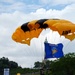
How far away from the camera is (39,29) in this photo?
102 ft

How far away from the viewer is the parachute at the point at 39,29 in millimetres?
27188

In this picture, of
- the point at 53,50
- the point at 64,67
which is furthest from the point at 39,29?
the point at 64,67

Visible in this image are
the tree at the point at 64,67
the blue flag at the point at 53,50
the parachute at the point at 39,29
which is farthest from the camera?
the tree at the point at 64,67

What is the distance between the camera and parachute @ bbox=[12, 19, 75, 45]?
27.2m

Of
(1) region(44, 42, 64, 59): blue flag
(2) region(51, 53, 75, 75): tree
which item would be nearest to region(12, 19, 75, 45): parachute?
(1) region(44, 42, 64, 59): blue flag

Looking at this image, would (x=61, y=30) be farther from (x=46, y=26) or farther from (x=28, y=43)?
(x=28, y=43)

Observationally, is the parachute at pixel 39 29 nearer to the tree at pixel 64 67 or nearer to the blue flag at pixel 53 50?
the blue flag at pixel 53 50

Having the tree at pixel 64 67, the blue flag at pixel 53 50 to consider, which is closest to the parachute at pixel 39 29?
the blue flag at pixel 53 50

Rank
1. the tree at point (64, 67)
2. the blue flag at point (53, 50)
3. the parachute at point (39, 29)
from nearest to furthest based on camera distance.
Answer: the parachute at point (39, 29)
the blue flag at point (53, 50)
the tree at point (64, 67)

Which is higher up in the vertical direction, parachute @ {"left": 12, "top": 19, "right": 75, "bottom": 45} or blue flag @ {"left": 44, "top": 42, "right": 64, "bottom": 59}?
parachute @ {"left": 12, "top": 19, "right": 75, "bottom": 45}

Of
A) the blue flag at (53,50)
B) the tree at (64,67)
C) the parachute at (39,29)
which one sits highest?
the tree at (64,67)

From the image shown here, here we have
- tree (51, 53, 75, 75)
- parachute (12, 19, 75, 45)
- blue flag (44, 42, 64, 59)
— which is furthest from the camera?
tree (51, 53, 75, 75)

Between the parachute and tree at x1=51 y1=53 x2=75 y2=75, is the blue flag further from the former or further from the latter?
tree at x1=51 y1=53 x2=75 y2=75

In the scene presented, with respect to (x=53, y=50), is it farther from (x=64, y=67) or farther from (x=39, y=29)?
(x=64, y=67)
